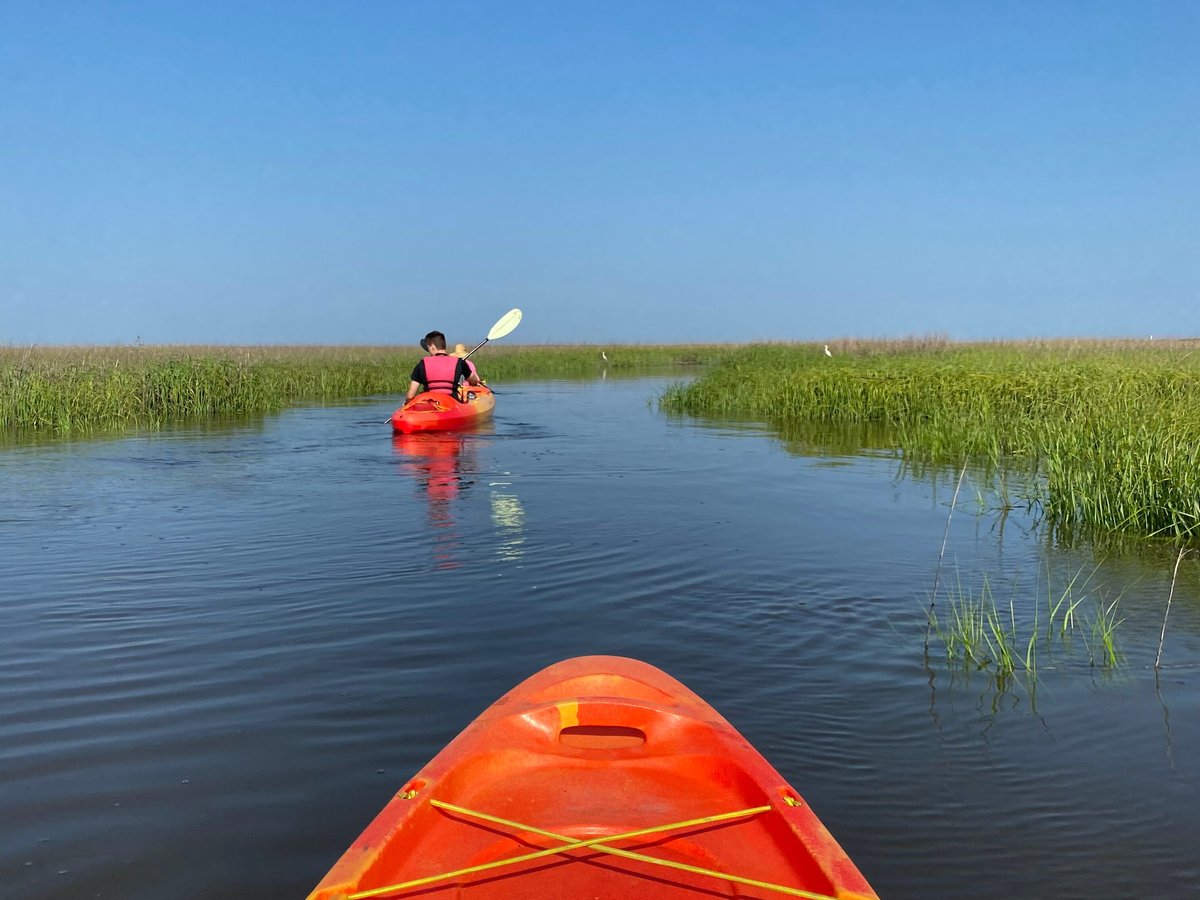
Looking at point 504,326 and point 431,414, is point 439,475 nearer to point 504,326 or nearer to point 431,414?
point 431,414

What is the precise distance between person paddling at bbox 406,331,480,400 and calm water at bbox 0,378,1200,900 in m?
4.89

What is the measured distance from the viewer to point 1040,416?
12242 mm

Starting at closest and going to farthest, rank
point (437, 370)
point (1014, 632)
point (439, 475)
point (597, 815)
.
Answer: point (597, 815) → point (1014, 632) → point (439, 475) → point (437, 370)

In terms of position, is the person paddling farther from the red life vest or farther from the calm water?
the calm water

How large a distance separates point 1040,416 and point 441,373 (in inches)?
329

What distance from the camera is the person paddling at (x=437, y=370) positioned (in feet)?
48.8

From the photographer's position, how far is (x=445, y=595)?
20.2 feet

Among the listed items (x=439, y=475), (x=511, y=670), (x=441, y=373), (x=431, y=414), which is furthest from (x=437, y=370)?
(x=511, y=670)

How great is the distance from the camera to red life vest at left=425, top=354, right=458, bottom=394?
14883 mm

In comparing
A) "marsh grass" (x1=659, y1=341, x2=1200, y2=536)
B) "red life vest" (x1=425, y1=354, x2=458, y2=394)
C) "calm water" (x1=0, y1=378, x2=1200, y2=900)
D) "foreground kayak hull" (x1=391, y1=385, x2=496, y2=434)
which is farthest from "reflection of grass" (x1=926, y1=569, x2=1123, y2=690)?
"red life vest" (x1=425, y1=354, x2=458, y2=394)

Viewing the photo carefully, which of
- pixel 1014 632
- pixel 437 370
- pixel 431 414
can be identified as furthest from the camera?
pixel 437 370

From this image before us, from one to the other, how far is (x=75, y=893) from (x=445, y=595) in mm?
3388

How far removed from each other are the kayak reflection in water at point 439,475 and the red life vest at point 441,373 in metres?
0.72

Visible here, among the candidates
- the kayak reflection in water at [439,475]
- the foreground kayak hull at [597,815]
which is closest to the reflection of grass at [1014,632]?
the foreground kayak hull at [597,815]
